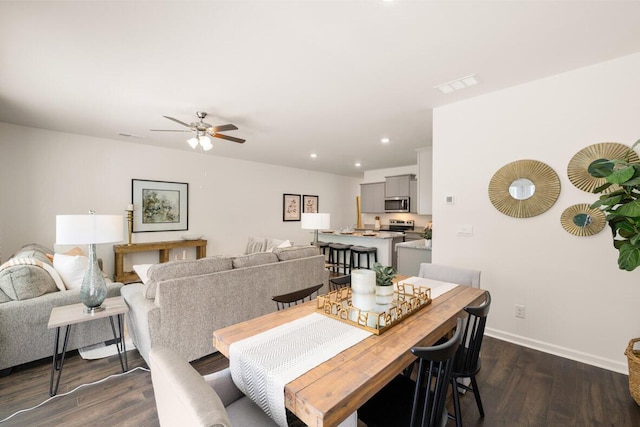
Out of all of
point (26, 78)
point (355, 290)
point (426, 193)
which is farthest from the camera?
point (426, 193)

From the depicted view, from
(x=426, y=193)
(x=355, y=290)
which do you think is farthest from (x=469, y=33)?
(x=426, y=193)

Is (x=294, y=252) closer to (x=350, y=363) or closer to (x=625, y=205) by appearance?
(x=350, y=363)

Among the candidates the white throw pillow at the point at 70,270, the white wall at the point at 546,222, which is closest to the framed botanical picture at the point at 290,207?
the white wall at the point at 546,222

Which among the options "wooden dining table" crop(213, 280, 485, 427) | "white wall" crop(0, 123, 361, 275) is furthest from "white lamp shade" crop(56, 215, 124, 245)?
"white wall" crop(0, 123, 361, 275)

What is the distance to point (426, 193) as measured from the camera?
5004mm

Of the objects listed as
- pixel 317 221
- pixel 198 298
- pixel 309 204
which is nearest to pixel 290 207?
pixel 309 204

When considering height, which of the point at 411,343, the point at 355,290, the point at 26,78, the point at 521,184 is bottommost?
the point at 411,343

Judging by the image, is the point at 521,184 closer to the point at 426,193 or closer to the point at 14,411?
the point at 426,193

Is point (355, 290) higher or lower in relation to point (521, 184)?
lower

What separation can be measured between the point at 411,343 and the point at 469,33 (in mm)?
2084

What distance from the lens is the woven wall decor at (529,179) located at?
2598 millimetres

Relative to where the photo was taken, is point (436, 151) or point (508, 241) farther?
point (436, 151)

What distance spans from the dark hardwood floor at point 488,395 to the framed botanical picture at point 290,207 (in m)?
5.05

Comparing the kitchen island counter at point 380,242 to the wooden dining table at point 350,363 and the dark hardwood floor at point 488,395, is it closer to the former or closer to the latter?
the dark hardwood floor at point 488,395
